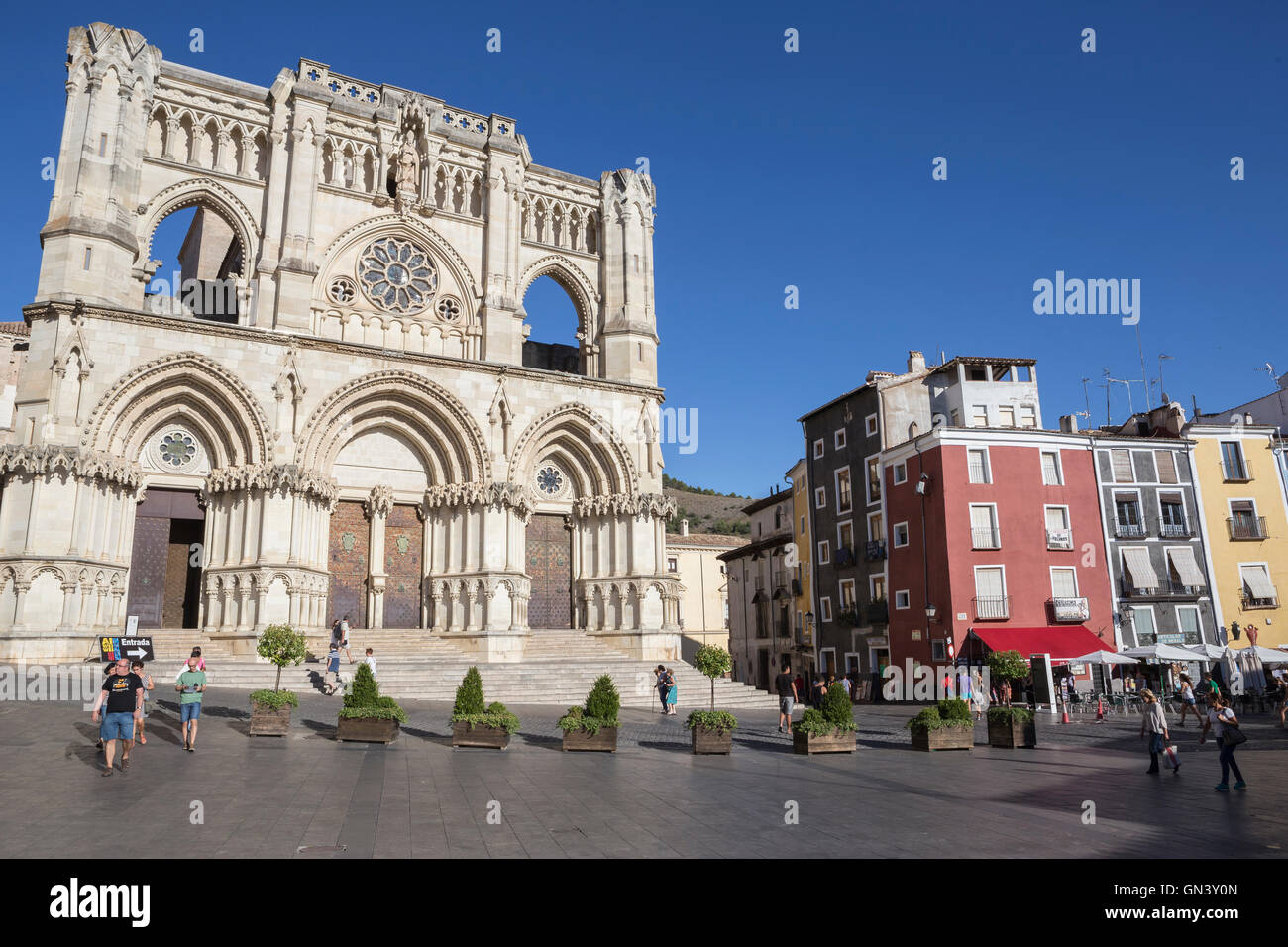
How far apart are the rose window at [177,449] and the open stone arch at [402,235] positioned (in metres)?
6.56

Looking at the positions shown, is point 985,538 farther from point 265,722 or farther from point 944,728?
point 265,722

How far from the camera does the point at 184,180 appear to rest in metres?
29.1

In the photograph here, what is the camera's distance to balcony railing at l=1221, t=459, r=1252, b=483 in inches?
1519

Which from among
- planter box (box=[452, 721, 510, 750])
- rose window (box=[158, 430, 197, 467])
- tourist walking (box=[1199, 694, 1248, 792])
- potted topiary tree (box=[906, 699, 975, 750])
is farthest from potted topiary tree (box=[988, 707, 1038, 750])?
rose window (box=[158, 430, 197, 467])

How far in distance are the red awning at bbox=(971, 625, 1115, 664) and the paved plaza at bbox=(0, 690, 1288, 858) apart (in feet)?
50.7

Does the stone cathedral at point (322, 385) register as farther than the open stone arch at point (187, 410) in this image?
No

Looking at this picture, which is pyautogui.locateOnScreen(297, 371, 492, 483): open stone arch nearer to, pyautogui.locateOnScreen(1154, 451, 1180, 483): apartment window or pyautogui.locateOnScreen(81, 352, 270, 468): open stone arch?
pyautogui.locateOnScreen(81, 352, 270, 468): open stone arch

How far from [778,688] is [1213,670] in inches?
967

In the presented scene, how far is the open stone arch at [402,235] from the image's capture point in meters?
31.1

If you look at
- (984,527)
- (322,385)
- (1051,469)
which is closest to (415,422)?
(322,385)

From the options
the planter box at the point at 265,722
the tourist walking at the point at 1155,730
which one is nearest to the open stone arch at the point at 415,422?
the planter box at the point at 265,722

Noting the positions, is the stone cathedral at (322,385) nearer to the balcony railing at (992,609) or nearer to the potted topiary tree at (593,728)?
the balcony railing at (992,609)
